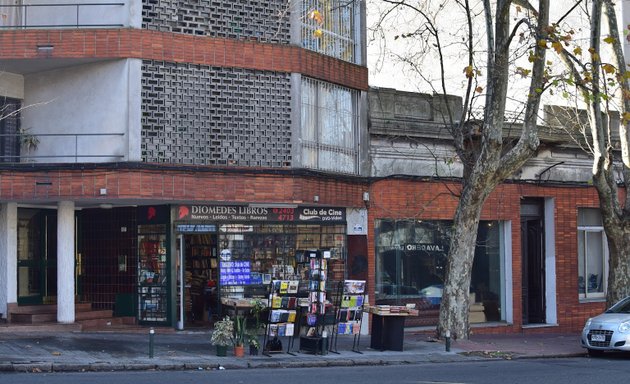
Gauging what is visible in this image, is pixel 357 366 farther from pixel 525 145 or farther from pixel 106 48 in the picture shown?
pixel 106 48

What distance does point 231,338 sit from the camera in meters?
18.5

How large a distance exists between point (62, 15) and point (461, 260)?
35.8ft

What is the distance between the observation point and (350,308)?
65.3 feet

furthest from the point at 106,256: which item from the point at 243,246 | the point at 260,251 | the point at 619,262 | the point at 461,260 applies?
the point at 619,262

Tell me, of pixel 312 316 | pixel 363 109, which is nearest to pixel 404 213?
pixel 363 109

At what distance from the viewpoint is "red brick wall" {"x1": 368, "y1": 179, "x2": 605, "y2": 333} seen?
25188 millimetres

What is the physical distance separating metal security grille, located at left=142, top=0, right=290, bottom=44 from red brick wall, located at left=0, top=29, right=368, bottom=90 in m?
0.26

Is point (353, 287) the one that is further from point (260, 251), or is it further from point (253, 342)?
point (260, 251)

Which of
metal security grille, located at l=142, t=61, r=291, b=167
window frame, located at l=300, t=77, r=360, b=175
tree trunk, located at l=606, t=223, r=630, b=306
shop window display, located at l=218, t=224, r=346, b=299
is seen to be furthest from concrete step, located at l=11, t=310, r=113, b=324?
tree trunk, located at l=606, t=223, r=630, b=306

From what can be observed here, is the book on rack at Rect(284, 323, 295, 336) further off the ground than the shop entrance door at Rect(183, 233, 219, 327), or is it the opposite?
the shop entrance door at Rect(183, 233, 219, 327)

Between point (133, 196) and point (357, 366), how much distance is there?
20.3 ft

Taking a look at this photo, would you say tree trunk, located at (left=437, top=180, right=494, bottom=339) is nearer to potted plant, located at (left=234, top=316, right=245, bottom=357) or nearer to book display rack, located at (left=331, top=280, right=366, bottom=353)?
book display rack, located at (left=331, top=280, right=366, bottom=353)

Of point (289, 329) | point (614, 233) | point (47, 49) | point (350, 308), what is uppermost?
point (47, 49)

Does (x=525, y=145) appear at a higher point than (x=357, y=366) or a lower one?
higher
